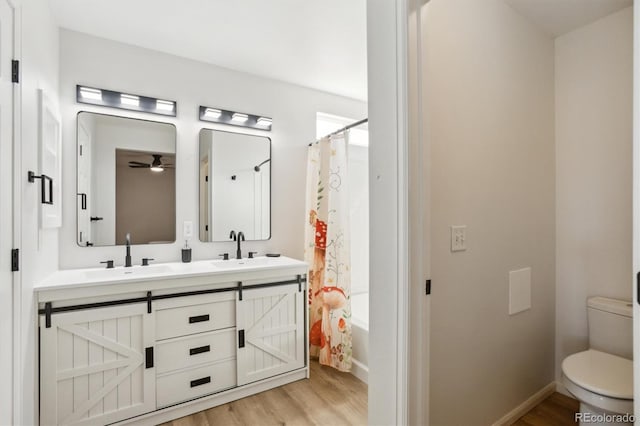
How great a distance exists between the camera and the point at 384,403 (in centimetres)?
124

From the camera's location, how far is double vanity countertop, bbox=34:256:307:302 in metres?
1.74

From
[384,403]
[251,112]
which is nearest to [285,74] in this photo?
[251,112]

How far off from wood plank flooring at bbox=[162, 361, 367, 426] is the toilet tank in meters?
1.45

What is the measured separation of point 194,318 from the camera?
206 cm

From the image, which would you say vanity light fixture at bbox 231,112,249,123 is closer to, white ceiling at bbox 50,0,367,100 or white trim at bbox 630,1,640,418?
white ceiling at bbox 50,0,367,100

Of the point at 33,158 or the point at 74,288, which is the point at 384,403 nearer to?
the point at 74,288

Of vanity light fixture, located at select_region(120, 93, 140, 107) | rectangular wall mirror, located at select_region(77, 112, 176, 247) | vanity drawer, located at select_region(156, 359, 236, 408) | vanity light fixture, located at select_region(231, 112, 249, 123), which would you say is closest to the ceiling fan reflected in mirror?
rectangular wall mirror, located at select_region(77, 112, 176, 247)

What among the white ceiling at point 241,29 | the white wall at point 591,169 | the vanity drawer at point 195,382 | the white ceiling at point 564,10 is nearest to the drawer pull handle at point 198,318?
the vanity drawer at point 195,382

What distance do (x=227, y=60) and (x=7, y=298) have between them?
A: 2094mm

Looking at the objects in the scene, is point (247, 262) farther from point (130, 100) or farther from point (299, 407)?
point (130, 100)

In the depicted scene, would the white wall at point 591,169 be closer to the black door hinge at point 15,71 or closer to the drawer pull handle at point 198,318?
the drawer pull handle at point 198,318

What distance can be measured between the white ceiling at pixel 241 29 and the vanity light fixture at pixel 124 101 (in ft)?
1.24

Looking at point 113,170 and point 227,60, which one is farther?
point 227,60

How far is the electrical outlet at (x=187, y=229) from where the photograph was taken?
8.34 ft
